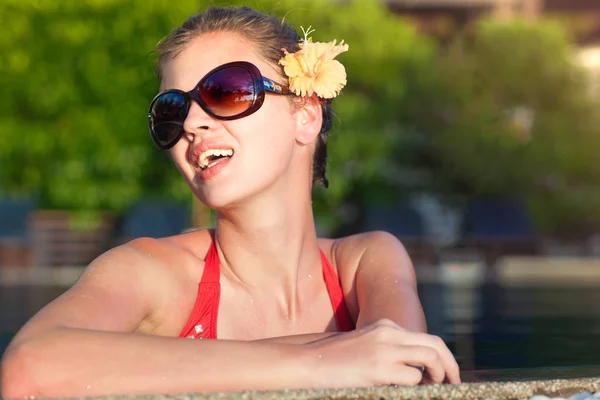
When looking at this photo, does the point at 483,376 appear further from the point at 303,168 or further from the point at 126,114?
the point at 126,114

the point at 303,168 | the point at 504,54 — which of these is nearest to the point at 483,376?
the point at 303,168

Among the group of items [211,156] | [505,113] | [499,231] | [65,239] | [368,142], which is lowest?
[65,239]

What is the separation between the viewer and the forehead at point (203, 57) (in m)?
2.97

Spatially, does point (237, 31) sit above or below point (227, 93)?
above

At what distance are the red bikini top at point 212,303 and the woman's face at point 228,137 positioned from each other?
30 cm

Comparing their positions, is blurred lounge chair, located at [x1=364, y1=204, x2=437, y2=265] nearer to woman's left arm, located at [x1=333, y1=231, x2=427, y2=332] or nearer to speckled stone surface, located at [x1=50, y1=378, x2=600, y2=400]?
woman's left arm, located at [x1=333, y1=231, x2=427, y2=332]

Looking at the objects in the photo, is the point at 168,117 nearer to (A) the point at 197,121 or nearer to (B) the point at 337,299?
(A) the point at 197,121

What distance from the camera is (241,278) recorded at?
321cm

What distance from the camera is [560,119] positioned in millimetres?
19312

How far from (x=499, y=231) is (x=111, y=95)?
254 inches

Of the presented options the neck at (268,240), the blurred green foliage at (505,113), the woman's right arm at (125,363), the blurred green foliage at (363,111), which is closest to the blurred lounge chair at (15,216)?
the blurred green foliage at (363,111)

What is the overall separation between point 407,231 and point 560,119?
12.5 ft

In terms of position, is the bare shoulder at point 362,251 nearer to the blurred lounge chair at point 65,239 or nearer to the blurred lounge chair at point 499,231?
the blurred lounge chair at point 499,231

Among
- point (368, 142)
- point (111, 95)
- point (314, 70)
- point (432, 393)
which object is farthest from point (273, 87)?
point (368, 142)
